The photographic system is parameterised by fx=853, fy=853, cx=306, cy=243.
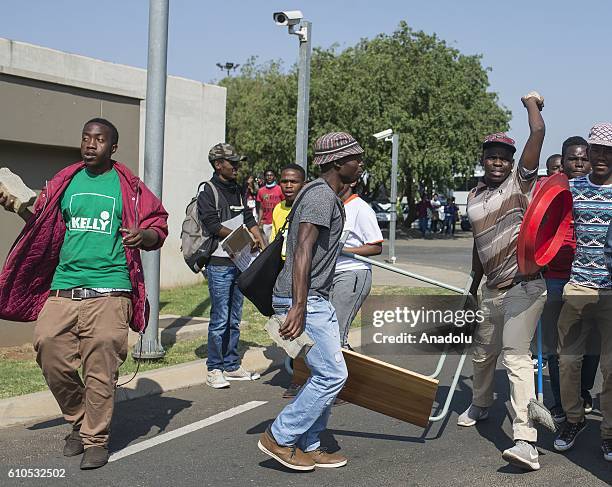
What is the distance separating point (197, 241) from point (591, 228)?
10.8 ft

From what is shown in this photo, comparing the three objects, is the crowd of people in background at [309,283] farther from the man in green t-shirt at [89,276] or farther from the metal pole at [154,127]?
the metal pole at [154,127]

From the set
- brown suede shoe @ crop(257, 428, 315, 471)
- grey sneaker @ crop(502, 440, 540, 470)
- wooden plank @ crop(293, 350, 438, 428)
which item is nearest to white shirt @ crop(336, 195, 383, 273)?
wooden plank @ crop(293, 350, 438, 428)

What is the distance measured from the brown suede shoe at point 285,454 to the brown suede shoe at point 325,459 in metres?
0.09

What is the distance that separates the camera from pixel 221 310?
7.30 metres

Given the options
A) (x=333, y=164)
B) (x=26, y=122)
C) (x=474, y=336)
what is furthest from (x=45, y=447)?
(x=26, y=122)

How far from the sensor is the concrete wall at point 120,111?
8820 mm

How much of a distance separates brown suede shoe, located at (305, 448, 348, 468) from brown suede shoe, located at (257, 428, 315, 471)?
94 millimetres

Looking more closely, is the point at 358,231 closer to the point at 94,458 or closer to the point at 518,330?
the point at 518,330

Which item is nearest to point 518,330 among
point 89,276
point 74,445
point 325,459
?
point 325,459

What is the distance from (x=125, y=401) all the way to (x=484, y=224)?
3215 mm

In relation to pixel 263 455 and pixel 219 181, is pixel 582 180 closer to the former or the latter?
pixel 263 455

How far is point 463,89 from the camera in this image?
115 feet

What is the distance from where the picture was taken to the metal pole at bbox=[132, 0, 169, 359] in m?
7.94

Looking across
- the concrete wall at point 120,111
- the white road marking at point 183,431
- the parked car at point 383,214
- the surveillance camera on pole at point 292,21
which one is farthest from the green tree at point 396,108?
the white road marking at point 183,431
